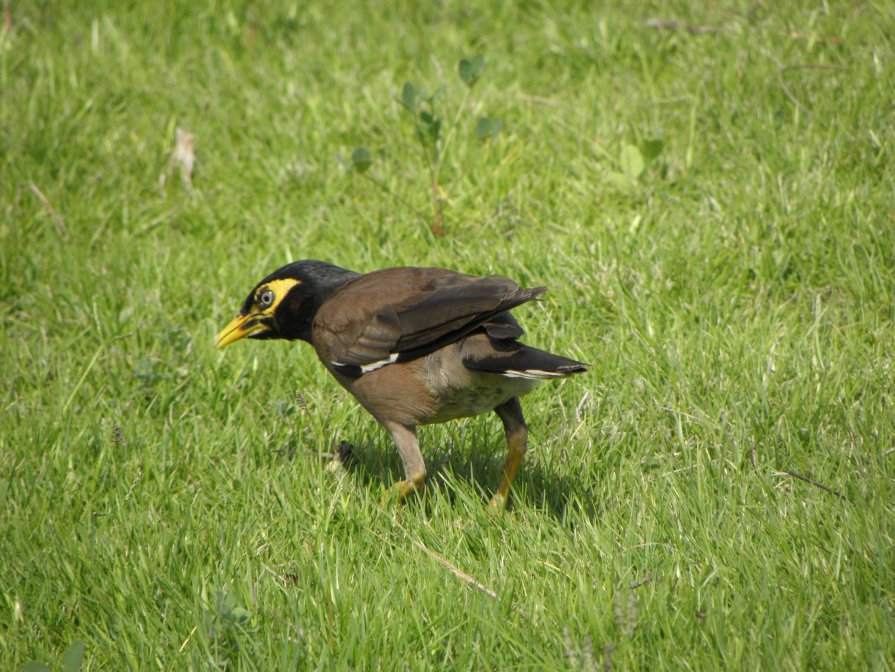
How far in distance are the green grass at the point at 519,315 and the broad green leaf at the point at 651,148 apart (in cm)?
15

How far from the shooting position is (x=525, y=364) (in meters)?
3.90

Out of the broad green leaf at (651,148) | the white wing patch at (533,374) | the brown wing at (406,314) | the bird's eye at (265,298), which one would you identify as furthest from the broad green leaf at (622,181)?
the white wing patch at (533,374)

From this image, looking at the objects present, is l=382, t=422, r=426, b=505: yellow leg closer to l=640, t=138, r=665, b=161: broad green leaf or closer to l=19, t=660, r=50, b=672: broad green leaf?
l=19, t=660, r=50, b=672: broad green leaf

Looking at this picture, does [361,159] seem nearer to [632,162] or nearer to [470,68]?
[470,68]

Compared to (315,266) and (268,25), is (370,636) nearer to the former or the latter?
(315,266)

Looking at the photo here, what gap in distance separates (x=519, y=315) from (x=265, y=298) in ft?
4.65

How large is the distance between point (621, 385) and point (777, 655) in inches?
77.2

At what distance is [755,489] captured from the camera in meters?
3.91

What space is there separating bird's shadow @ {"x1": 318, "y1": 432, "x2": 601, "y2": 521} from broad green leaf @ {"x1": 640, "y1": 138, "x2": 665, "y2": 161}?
2.22 meters

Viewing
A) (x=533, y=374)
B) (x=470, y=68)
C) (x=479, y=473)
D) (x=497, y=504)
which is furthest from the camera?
(x=470, y=68)

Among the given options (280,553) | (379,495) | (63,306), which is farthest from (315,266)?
(63,306)

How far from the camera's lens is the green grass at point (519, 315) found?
3.41 metres

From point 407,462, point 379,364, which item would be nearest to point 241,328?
point 379,364

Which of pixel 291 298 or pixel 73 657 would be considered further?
pixel 291 298
